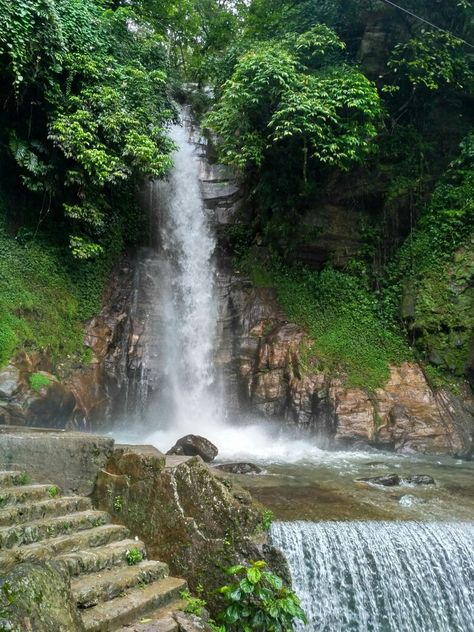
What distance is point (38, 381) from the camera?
9.18 metres

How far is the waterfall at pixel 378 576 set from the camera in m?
4.85

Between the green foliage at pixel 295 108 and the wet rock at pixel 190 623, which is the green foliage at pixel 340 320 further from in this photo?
the wet rock at pixel 190 623

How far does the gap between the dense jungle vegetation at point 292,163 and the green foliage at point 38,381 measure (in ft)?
2.16

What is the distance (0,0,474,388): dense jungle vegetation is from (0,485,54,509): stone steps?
18.0ft

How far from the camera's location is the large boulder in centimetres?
232

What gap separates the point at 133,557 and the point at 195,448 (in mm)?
4314

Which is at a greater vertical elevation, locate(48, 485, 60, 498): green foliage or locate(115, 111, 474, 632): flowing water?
locate(48, 485, 60, 498): green foliage

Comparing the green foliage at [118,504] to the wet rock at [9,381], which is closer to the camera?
the green foliage at [118,504]

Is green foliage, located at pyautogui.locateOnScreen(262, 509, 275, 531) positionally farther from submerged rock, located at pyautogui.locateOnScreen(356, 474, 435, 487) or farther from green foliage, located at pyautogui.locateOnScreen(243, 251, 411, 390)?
green foliage, located at pyautogui.locateOnScreen(243, 251, 411, 390)

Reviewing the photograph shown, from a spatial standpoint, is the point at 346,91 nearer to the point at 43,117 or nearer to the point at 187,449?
the point at 43,117

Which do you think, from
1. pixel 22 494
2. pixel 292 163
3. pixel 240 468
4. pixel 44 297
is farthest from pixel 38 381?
pixel 292 163

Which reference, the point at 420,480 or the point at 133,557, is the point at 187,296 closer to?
the point at 420,480

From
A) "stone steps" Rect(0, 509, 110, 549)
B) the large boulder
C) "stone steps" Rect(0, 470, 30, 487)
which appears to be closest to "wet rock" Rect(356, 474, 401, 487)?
"stone steps" Rect(0, 509, 110, 549)

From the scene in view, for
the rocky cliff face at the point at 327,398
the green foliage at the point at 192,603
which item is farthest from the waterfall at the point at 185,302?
the green foliage at the point at 192,603
